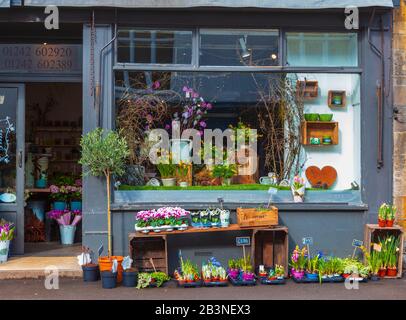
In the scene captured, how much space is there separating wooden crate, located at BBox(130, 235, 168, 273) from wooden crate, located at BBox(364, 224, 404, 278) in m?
2.71

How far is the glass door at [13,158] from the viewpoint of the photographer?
9.42 meters

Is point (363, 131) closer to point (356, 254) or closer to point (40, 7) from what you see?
point (356, 254)

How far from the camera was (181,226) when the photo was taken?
8203mm

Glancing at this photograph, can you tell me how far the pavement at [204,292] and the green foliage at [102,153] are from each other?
58.0 inches

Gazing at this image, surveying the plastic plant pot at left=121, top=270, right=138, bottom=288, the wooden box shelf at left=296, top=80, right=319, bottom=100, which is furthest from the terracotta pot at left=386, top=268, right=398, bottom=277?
the plastic plant pot at left=121, top=270, right=138, bottom=288

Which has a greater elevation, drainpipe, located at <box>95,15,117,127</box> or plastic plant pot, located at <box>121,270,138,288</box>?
drainpipe, located at <box>95,15,117,127</box>

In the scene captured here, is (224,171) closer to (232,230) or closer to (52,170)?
(232,230)

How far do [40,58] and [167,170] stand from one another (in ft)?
8.33

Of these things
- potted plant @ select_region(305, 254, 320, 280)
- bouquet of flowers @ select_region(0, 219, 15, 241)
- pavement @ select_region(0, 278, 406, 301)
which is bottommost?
pavement @ select_region(0, 278, 406, 301)

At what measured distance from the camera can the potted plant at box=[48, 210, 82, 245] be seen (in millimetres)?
10742

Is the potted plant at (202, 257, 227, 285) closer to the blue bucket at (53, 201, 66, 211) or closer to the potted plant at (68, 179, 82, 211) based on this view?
the potted plant at (68, 179, 82, 211)

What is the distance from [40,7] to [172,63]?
1.93 meters

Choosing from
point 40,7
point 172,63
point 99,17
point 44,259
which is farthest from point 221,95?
point 44,259

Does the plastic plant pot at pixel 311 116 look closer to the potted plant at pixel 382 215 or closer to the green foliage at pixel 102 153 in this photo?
the potted plant at pixel 382 215
